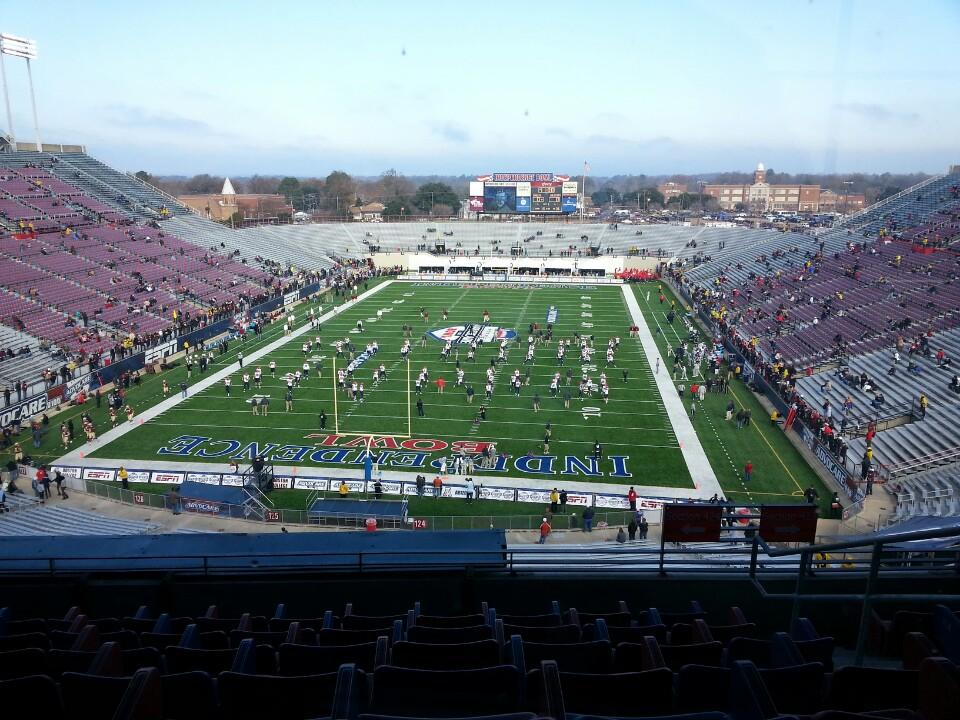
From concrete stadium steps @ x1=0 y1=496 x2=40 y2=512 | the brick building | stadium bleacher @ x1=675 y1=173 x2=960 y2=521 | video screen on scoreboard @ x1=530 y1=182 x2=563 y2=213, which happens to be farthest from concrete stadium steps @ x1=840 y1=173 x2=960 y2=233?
concrete stadium steps @ x1=0 y1=496 x2=40 y2=512

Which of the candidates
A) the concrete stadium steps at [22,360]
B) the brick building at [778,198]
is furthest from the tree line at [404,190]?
the concrete stadium steps at [22,360]

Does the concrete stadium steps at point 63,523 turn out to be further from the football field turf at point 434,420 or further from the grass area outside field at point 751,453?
the grass area outside field at point 751,453

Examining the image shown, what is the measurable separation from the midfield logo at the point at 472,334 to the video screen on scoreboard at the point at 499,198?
42.4 m

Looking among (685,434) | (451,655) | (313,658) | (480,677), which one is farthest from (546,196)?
(480,677)

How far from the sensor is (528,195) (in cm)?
8044

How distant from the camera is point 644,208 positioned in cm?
12731

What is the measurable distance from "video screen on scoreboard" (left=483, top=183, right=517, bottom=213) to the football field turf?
44529mm

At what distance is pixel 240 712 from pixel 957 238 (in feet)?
158

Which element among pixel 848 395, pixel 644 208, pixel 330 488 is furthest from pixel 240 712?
pixel 644 208

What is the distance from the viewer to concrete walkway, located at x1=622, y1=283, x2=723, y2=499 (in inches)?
786

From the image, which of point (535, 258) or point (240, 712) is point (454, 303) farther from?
point (240, 712)

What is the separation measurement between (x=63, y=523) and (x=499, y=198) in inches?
2721

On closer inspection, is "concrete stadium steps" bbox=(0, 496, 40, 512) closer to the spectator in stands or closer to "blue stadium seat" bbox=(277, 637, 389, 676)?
the spectator in stands

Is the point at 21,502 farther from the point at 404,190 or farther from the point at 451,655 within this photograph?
the point at 404,190
